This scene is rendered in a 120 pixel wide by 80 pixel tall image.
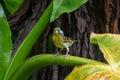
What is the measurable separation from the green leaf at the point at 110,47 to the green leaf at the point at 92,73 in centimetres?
2

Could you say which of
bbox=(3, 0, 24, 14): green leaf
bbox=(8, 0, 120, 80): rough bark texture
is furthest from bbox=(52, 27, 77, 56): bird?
bbox=(3, 0, 24, 14): green leaf

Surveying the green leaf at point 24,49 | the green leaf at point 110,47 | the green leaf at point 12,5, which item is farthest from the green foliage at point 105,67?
the green leaf at point 12,5

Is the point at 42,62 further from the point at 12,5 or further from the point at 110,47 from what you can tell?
the point at 12,5

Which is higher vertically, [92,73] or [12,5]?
[12,5]

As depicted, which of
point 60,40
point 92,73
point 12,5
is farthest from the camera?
point 12,5

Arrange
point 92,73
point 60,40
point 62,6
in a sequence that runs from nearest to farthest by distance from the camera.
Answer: point 92,73
point 62,6
point 60,40

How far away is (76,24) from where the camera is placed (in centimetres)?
130

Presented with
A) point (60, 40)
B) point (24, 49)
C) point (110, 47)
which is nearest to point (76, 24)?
point (60, 40)

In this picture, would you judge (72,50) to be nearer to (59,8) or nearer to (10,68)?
(10,68)

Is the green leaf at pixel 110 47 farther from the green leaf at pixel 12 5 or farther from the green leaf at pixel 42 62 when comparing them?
the green leaf at pixel 12 5

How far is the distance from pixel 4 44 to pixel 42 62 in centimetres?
15

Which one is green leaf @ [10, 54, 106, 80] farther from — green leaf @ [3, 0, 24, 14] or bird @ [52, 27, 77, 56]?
green leaf @ [3, 0, 24, 14]

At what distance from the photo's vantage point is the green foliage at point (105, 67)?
0.84 m

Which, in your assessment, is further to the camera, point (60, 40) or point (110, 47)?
point (60, 40)
